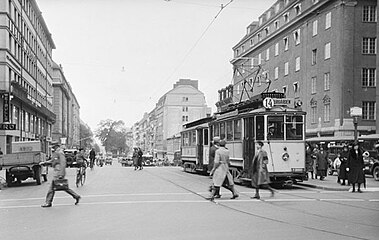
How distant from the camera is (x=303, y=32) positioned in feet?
176

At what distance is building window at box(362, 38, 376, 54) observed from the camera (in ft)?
152

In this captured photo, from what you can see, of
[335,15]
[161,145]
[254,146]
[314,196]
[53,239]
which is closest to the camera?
[53,239]

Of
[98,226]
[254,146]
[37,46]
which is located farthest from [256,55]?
[98,226]

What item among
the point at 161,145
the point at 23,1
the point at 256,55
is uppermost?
the point at 23,1

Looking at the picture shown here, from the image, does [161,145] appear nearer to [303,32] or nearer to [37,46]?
[37,46]

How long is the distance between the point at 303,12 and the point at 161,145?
78793 millimetres

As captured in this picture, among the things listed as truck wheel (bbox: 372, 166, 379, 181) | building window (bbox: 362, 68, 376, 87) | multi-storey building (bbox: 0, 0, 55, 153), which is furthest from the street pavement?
building window (bbox: 362, 68, 376, 87)

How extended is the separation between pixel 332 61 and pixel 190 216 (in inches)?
1519

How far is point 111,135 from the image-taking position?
508 feet

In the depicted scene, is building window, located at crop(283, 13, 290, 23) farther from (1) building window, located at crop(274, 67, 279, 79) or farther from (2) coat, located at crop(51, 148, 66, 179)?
(2) coat, located at crop(51, 148, 66, 179)

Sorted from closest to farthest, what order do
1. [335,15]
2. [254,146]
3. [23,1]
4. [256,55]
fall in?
[254,146]
[335,15]
[23,1]
[256,55]

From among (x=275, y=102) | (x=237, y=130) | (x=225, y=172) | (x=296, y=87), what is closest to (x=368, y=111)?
(x=296, y=87)

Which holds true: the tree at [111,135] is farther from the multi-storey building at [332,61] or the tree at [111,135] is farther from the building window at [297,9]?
the building window at [297,9]

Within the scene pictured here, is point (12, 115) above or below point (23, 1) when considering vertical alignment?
below
